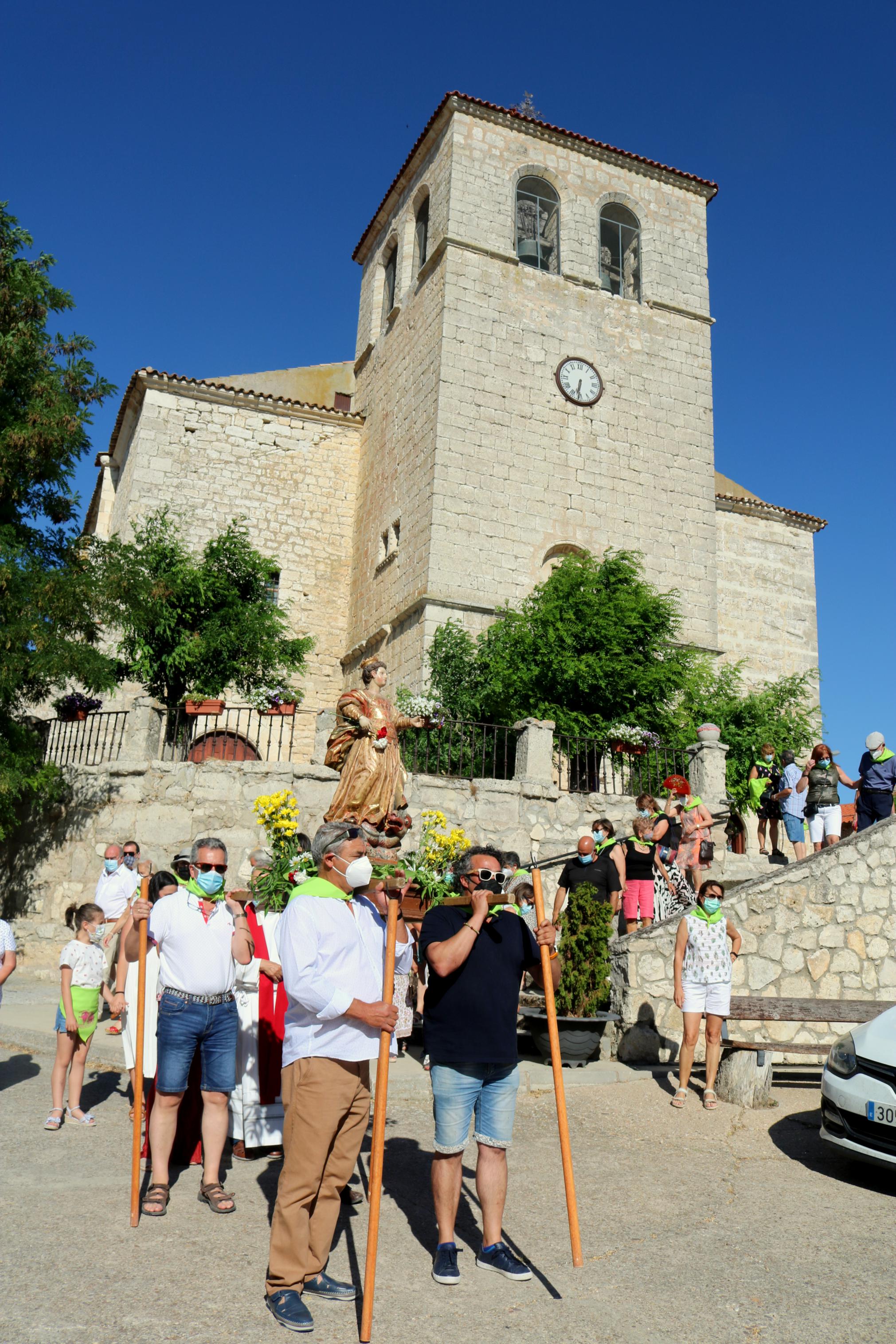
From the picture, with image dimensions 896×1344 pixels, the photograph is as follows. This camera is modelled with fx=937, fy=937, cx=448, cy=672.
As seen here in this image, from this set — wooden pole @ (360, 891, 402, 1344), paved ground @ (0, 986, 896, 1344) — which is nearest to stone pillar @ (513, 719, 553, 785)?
paved ground @ (0, 986, 896, 1344)

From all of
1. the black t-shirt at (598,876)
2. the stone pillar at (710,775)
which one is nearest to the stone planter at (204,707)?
the black t-shirt at (598,876)

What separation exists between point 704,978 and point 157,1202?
4.45 m

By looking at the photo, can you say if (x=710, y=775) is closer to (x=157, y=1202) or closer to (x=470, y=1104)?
(x=470, y=1104)

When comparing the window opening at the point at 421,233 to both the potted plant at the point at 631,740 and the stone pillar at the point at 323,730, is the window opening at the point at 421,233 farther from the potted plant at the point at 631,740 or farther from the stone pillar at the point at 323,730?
the stone pillar at the point at 323,730

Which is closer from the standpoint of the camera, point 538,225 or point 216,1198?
point 216,1198

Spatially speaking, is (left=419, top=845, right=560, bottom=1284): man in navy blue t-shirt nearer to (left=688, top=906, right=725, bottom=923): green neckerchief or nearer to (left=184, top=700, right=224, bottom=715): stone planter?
(left=688, top=906, right=725, bottom=923): green neckerchief

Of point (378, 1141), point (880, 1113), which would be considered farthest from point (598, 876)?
point (378, 1141)

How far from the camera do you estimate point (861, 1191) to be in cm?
530

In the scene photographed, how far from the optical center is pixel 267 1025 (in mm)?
5723

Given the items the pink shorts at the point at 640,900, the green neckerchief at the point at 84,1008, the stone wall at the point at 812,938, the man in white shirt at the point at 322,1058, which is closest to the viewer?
the man in white shirt at the point at 322,1058

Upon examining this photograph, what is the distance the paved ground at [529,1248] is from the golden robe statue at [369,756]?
2.97 meters

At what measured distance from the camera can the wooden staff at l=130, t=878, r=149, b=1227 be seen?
4227 mm

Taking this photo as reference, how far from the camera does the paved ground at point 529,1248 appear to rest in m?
3.43

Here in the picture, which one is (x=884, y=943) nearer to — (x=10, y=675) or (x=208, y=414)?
(x=10, y=675)
